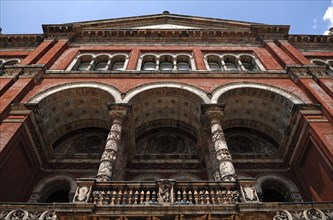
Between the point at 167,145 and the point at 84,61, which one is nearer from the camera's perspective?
the point at 167,145

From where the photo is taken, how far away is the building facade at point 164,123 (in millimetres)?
10414

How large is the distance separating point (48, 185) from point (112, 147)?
4035 mm

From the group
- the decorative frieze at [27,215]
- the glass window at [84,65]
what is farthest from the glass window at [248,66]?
the decorative frieze at [27,215]

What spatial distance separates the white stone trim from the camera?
12844 millimetres

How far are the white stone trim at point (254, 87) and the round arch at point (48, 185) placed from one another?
6.71 metres

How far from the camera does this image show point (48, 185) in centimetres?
1241

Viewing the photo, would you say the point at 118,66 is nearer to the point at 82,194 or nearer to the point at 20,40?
the point at 20,40

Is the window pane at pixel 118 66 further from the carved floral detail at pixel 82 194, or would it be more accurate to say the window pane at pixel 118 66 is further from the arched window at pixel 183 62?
the carved floral detail at pixel 82 194

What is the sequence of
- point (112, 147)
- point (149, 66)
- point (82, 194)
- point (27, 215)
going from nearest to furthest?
point (82, 194) → point (27, 215) → point (112, 147) → point (149, 66)

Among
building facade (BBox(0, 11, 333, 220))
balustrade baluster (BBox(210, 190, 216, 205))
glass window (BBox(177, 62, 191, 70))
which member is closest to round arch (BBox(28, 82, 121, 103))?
building facade (BBox(0, 11, 333, 220))

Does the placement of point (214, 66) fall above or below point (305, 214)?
above

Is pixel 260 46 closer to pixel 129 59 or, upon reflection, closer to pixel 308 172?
pixel 129 59

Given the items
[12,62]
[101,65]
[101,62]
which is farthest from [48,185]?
[12,62]

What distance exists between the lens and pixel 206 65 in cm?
1609
